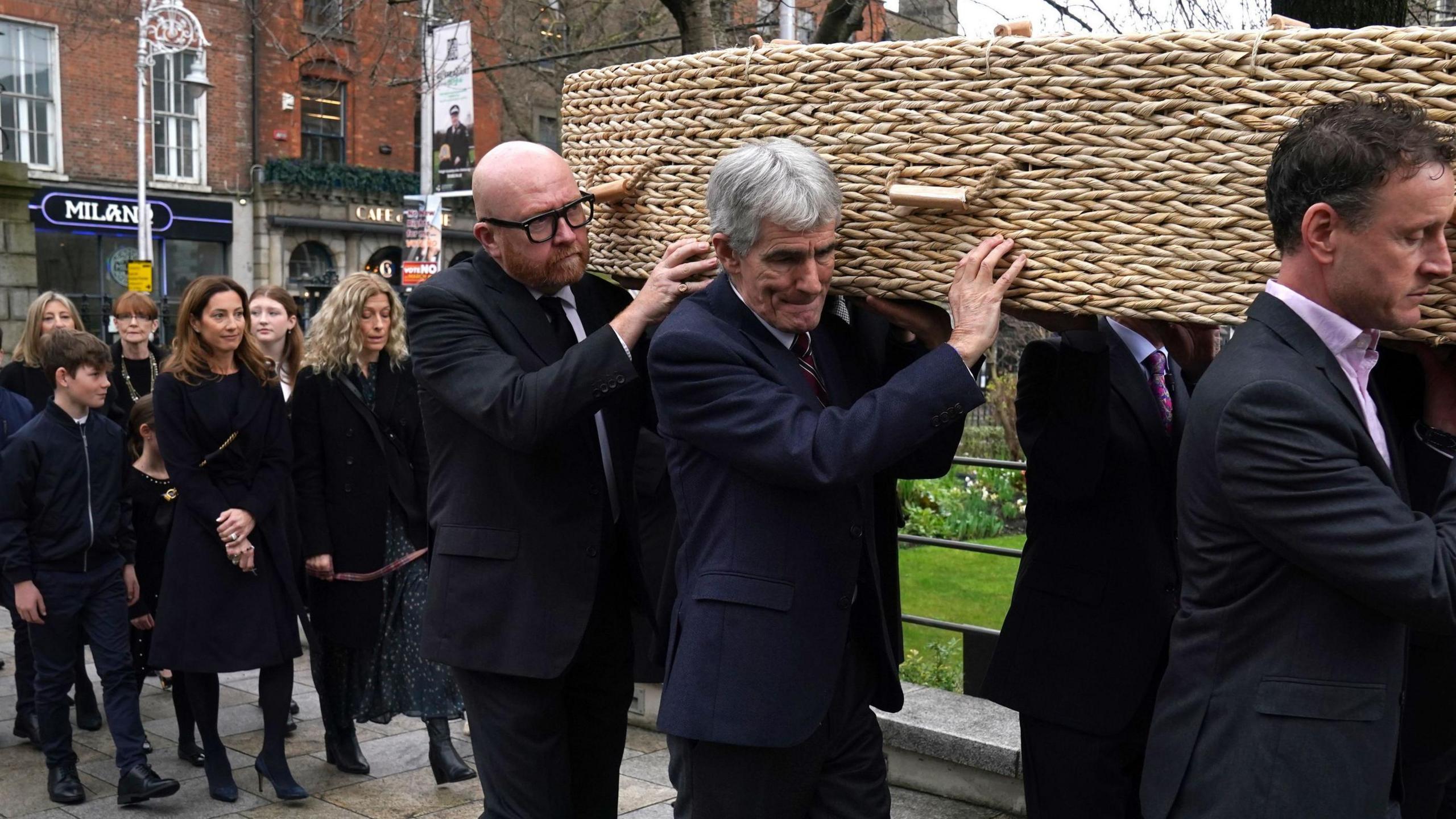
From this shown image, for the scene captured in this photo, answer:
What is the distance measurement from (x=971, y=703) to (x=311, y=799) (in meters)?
2.63

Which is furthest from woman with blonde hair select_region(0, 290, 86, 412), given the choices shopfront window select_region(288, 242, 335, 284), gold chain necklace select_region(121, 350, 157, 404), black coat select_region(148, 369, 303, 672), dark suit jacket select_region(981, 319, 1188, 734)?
shopfront window select_region(288, 242, 335, 284)

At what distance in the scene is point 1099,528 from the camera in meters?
3.17

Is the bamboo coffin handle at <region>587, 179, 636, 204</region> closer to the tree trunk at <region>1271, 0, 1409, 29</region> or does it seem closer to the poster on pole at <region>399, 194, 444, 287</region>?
the tree trunk at <region>1271, 0, 1409, 29</region>

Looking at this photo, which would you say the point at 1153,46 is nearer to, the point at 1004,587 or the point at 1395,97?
the point at 1395,97

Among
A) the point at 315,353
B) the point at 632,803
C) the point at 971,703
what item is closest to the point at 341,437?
the point at 315,353

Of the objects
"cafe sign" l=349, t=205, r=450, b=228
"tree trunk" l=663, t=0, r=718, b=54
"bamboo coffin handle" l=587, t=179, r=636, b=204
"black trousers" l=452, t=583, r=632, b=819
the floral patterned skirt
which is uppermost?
"cafe sign" l=349, t=205, r=450, b=228

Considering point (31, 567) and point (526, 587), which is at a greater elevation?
point (526, 587)

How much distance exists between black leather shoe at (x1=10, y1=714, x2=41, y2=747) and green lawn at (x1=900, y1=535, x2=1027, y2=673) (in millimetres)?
4156

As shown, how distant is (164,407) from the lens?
5.66 m

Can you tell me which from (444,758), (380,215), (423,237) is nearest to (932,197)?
(444,758)

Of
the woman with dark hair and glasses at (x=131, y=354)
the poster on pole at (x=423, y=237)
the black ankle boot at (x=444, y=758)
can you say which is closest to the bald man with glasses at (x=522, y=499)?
the black ankle boot at (x=444, y=758)

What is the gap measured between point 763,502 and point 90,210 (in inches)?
1113

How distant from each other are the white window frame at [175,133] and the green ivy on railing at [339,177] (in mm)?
1392

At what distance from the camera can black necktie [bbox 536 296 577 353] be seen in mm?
3508
